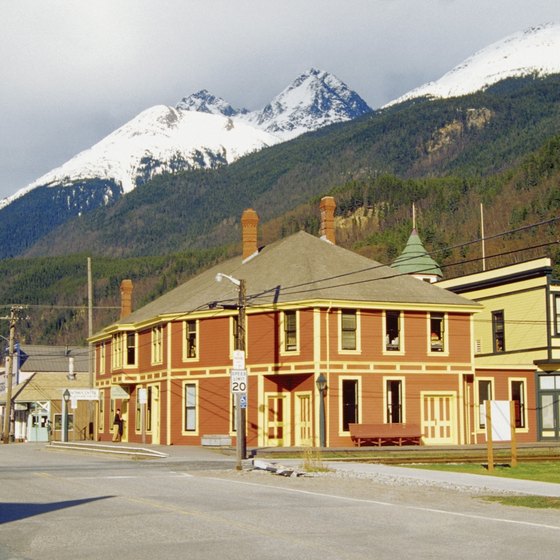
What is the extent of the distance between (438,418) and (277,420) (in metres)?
7.58

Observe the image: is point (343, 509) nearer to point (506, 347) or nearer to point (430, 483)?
point (430, 483)

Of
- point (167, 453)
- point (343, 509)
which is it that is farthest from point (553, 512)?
point (167, 453)

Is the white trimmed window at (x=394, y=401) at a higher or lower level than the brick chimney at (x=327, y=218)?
lower

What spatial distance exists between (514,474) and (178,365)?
24.1m

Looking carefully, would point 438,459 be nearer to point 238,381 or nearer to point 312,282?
point 238,381

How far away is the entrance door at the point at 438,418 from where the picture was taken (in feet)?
160

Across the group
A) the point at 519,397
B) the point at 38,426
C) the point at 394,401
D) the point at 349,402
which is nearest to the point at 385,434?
the point at 349,402

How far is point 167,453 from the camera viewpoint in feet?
137

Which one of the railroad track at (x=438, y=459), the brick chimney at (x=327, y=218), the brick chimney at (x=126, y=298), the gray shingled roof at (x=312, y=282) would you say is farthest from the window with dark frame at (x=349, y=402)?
the brick chimney at (x=126, y=298)

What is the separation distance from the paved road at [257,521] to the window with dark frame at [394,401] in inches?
825

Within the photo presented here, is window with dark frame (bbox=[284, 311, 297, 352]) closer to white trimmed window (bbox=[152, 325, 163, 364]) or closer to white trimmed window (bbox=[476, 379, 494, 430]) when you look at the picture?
white trimmed window (bbox=[152, 325, 163, 364])

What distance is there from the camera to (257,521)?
17375mm

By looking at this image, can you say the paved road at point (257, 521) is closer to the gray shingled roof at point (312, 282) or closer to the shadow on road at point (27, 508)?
the shadow on road at point (27, 508)

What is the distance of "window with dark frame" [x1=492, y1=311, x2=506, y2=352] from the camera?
56656mm
